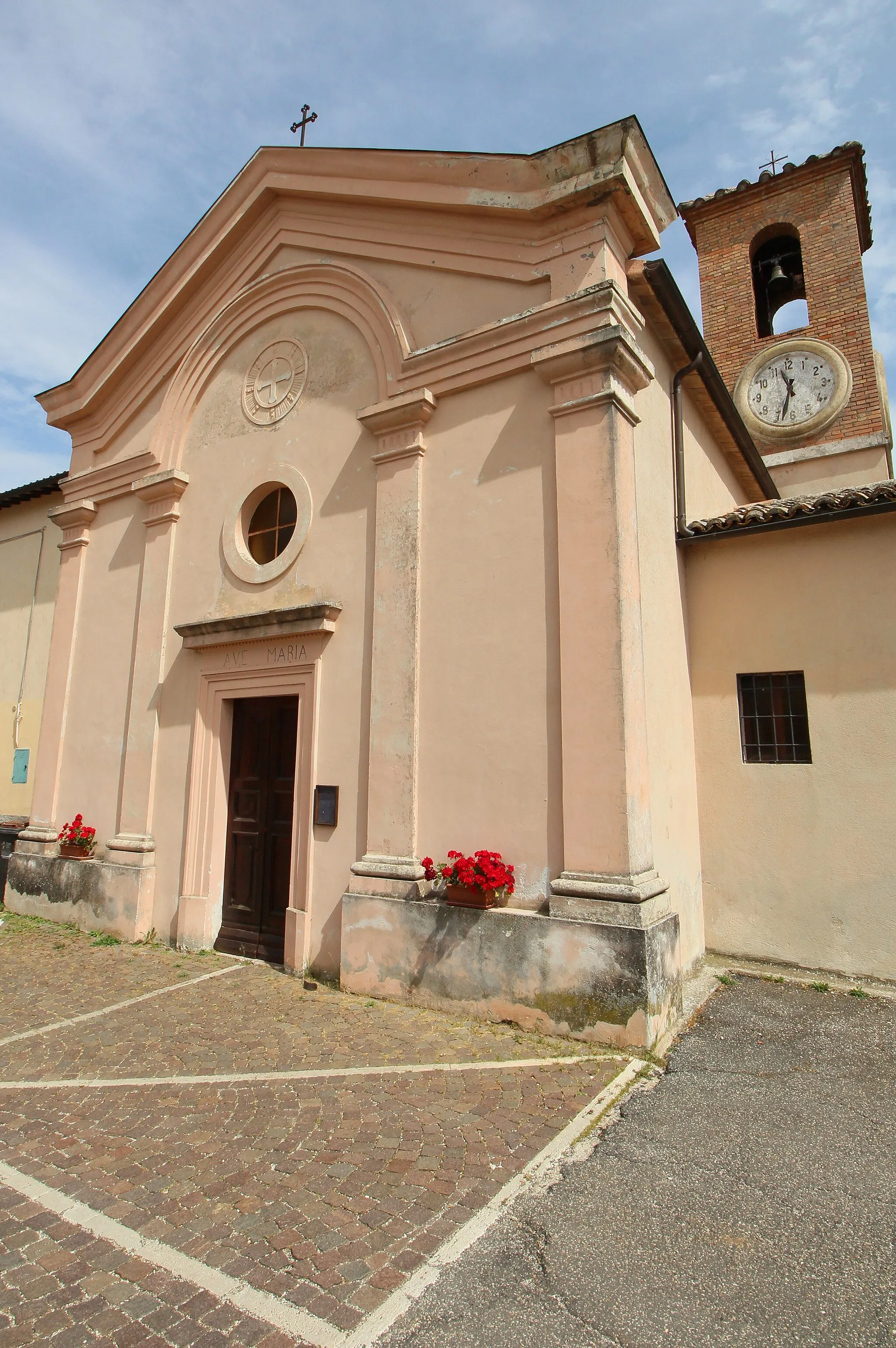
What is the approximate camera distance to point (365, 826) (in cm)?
627

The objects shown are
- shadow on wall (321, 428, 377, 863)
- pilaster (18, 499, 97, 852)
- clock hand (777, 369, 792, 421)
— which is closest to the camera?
shadow on wall (321, 428, 377, 863)

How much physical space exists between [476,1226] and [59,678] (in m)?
8.40

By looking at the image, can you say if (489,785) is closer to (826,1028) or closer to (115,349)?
(826,1028)

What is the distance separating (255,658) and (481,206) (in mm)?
4466

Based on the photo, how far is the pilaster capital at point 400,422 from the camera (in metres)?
6.40

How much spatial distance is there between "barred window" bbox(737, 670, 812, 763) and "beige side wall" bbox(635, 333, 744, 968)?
0.49m

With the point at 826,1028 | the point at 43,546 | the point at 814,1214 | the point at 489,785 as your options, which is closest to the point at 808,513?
the point at 489,785

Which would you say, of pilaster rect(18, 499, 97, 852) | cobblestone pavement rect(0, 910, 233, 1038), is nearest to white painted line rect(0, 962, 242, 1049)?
cobblestone pavement rect(0, 910, 233, 1038)

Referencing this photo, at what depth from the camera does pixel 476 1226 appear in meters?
2.94

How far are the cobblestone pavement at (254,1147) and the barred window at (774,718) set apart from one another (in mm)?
3334

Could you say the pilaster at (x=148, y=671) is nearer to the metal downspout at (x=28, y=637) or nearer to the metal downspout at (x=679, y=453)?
the metal downspout at (x=28, y=637)

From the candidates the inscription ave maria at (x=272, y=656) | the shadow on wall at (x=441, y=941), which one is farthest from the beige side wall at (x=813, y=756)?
the inscription ave maria at (x=272, y=656)

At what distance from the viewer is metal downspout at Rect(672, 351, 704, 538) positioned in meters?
7.07

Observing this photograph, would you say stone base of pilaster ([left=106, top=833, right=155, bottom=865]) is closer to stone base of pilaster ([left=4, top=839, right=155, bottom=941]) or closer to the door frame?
stone base of pilaster ([left=4, top=839, right=155, bottom=941])
